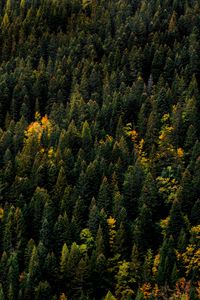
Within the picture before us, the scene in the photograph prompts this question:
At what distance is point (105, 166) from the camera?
417ft

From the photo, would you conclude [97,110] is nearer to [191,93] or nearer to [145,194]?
[191,93]

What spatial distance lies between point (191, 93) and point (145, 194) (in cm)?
4337

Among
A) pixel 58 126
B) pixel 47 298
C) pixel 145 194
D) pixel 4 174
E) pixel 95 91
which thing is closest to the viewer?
pixel 47 298

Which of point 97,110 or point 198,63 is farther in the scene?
point 198,63

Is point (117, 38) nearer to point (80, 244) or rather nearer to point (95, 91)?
point (95, 91)

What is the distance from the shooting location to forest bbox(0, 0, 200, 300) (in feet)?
339

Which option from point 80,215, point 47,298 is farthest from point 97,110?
point 47,298

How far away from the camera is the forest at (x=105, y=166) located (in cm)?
10319

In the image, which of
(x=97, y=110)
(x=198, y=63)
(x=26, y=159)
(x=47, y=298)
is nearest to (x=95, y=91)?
(x=97, y=110)

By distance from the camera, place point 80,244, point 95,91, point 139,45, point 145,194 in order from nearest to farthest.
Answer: point 80,244 → point 145,194 → point 95,91 → point 139,45

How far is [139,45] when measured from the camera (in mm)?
184125

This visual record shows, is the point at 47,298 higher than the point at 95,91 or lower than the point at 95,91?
lower

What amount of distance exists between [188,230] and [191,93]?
50899mm

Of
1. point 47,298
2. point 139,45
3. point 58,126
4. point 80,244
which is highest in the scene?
point 139,45
